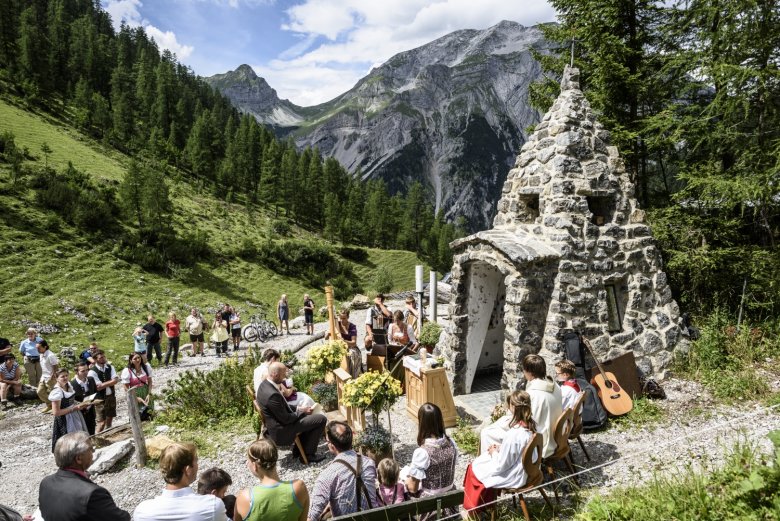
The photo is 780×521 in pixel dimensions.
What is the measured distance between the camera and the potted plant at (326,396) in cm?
873

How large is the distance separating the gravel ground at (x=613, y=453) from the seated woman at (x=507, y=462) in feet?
5.31

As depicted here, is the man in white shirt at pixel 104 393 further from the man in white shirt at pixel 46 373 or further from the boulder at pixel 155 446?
the man in white shirt at pixel 46 373

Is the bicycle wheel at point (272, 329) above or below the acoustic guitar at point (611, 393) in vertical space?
below

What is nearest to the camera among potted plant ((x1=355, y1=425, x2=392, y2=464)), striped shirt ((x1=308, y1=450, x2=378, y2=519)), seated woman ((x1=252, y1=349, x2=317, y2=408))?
striped shirt ((x1=308, y1=450, x2=378, y2=519))

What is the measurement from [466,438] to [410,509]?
11.2 ft

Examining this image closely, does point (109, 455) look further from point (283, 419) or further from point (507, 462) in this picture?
point (507, 462)

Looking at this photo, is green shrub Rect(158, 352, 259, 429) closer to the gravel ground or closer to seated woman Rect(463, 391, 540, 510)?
the gravel ground

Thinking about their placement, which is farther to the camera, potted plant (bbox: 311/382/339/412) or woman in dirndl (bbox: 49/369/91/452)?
potted plant (bbox: 311/382/339/412)

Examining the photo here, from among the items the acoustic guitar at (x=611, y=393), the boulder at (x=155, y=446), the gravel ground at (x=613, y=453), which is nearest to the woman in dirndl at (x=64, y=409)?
the gravel ground at (x=613, y=453)

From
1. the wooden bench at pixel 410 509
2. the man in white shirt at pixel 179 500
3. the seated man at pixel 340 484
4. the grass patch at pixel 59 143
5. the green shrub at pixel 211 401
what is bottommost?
the green shrub at pixel 211 401

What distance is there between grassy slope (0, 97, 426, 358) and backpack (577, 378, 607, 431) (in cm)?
2094

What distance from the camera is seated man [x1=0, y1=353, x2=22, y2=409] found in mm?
11562

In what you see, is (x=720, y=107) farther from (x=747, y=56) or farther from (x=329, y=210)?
(x=329, y=210)

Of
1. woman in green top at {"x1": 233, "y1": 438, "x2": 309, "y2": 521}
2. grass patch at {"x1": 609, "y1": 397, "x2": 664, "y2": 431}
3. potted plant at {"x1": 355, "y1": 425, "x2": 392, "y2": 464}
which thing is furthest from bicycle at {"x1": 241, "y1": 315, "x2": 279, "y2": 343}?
woman in green top at {"x1": 233, "y1": 438, "x2": 309, "y2": 521}
